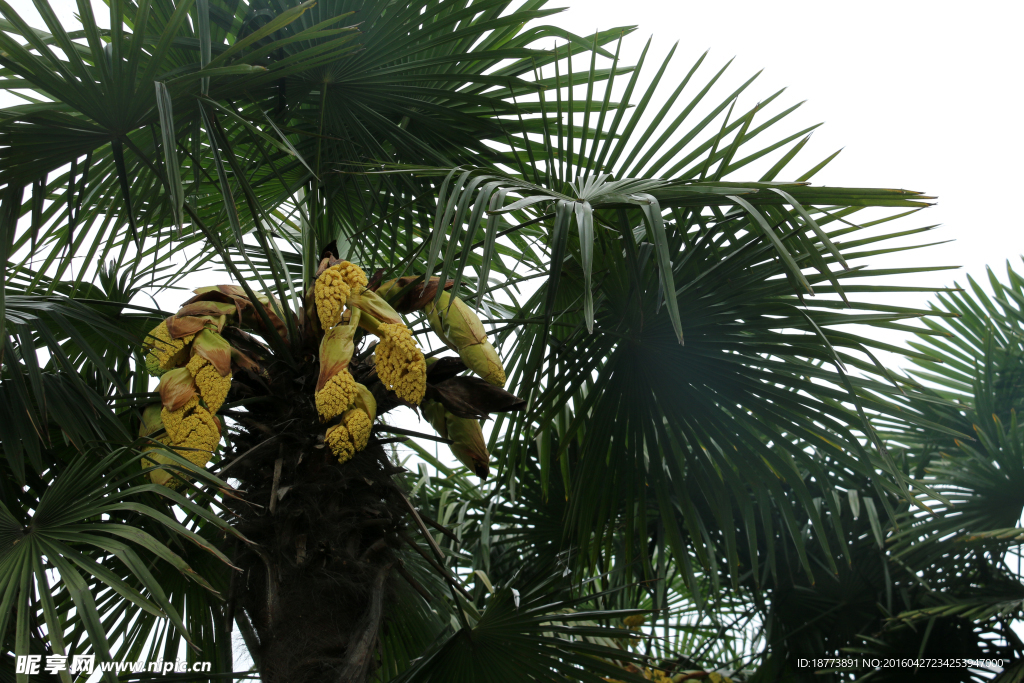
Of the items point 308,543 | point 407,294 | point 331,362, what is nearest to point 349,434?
point 331,362

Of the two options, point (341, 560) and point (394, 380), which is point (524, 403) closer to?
point (394, 380)

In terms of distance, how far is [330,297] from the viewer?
158 centimetres

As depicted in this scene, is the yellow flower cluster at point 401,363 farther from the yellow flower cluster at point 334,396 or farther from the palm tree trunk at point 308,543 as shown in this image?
the palm tree trunk at point 308,543

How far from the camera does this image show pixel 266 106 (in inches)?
85.6

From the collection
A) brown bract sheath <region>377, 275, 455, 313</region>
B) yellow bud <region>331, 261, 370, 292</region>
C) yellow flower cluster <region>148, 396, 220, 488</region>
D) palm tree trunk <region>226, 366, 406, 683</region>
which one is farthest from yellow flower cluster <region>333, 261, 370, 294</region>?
yellow flower cluster <region>148, 396, 220, 488</region>

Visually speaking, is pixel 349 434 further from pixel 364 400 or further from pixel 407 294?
pixel 407 294

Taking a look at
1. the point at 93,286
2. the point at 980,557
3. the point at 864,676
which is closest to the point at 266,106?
the point at 93,286

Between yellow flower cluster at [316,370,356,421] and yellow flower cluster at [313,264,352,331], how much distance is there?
119 millimetres

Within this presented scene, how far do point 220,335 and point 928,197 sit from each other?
1.48 m

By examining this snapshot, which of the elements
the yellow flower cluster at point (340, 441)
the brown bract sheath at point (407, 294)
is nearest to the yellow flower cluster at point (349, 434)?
the yellow flower cluster at point (340, 441)

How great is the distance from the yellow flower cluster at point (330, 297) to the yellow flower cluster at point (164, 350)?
0.29 meters

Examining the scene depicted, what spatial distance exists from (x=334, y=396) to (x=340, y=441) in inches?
4.0

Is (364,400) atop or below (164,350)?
below

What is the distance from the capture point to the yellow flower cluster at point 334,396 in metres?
1.51
